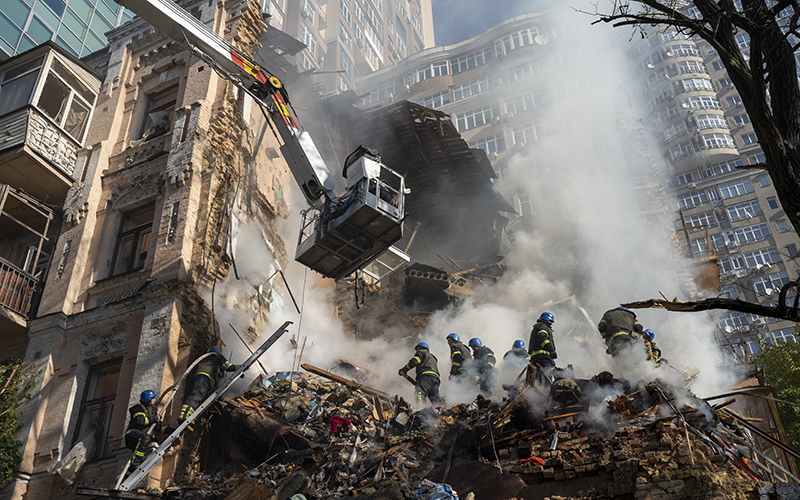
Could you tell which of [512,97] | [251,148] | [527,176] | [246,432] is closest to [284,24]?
[512,97]

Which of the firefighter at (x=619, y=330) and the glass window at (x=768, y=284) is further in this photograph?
the glass window at (x=768, y=284)

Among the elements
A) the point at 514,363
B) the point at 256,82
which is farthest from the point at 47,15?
the point at 514,363

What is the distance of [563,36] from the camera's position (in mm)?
35219

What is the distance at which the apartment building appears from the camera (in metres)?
42.6

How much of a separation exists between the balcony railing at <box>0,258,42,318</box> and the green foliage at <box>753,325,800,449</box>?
20.0 metres

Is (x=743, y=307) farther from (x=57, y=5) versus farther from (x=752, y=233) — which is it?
(x=752, y=233)

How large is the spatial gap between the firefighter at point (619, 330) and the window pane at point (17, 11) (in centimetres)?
2197

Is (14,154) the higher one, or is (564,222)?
(564,222)

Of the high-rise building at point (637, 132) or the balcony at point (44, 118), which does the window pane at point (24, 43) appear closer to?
the balcony at point (44, 118)

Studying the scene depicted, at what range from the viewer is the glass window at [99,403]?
11.0 m

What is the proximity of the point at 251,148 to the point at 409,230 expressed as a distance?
934cm

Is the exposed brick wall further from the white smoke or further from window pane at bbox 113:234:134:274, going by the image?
window pane at bbox 113:234:134:274

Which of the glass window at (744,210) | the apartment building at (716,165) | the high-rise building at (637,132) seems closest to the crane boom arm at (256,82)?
the high-rise building at (637,132)

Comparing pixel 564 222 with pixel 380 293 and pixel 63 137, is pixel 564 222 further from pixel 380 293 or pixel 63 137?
pixel 63 137
